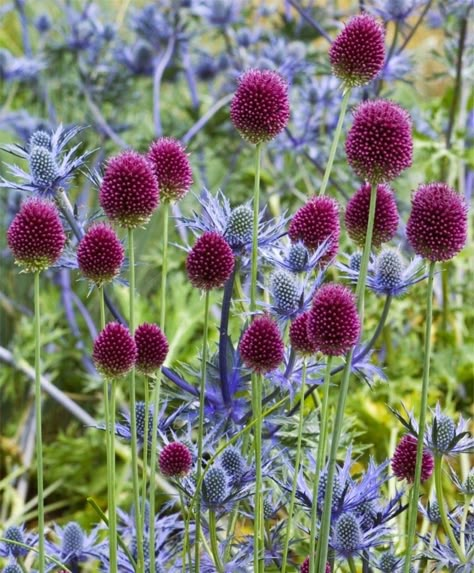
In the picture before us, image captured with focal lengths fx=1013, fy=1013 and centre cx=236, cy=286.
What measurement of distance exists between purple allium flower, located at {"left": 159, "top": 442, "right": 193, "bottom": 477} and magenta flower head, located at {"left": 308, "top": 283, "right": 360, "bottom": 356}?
0.23m

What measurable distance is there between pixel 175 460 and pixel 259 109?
13.8 inches

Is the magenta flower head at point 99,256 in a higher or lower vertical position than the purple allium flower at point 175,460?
higher

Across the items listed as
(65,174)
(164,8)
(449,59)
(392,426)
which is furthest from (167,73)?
(65,174)

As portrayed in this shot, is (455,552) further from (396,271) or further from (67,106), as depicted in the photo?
(67,106)

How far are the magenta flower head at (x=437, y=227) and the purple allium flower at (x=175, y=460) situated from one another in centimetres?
30

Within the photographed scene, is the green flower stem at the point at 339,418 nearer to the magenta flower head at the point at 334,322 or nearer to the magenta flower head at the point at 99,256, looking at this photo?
the magenta flower head at the point at 334,322

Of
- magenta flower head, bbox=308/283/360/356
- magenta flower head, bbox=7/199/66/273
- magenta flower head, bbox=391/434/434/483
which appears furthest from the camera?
magenta flower head, bbox=391/434/434/483

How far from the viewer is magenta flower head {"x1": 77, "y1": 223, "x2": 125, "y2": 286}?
934 millimetres

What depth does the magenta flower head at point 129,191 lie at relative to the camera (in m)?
0.91

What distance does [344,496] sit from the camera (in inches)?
40.6

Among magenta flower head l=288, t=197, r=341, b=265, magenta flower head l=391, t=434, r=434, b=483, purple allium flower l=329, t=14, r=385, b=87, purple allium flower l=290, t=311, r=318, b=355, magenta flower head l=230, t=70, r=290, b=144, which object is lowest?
magenta flower head l=391, t=434, r=434, b=483

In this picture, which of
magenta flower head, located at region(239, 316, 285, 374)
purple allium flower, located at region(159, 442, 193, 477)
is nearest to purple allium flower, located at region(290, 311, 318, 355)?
magenta flower head, located at region(239, 316, 285, 374)

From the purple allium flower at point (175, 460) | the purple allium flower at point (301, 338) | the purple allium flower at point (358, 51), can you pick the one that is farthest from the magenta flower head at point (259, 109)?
the purple allium flower at point (175, 460)

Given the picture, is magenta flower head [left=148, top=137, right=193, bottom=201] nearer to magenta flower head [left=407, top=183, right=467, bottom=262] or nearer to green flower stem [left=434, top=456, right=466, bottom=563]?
magenta flower head [left=407, top=183, right=467, bottom=262]
